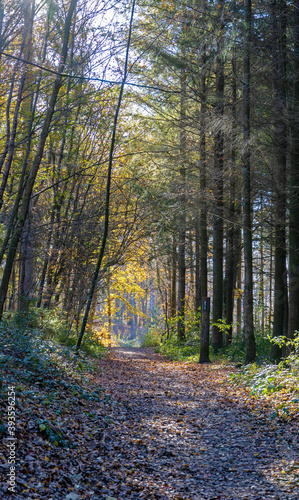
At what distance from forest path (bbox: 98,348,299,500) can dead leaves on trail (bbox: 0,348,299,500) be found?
1 centimetres

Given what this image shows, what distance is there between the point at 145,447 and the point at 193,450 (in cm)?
66

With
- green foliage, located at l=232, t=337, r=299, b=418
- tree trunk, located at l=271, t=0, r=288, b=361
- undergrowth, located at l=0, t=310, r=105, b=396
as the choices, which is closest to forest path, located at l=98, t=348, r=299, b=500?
green foliage, located at l=232, t=337, r=299, b=418

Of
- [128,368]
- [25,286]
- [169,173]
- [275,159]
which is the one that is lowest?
[128,368]

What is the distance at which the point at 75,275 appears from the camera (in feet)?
41.7

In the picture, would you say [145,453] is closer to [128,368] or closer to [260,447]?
[260,447]

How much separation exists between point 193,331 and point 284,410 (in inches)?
440

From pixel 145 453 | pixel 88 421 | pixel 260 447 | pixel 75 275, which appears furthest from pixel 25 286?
pixel 260 447

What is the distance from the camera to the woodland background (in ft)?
26.2

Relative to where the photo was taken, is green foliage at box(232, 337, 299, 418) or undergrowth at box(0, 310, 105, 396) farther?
undergrowth at box(0, 310, 105, 396)

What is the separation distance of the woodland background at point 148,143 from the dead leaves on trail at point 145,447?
2.53 m

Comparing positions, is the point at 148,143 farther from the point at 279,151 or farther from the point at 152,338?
the point at 152,338

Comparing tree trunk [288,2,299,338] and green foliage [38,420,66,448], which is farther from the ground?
tree trunk [288,2,299,338]

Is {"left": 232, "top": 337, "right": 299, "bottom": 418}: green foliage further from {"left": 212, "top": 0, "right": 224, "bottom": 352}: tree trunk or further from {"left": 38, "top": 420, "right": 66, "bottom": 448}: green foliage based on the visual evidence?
{"left": 212, "top": 0, "right": 224, "bottom": 352}: tree trunk

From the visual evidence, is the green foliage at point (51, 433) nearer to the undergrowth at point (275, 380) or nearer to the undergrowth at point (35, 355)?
the undergrowth at point (35, 355)
